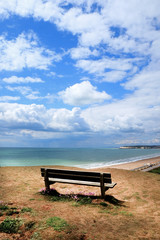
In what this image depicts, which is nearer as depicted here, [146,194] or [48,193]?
[48,193]

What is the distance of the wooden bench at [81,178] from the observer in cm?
602

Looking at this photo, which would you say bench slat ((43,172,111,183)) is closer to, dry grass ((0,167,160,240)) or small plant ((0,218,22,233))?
dry grass ((0,167,160,240))

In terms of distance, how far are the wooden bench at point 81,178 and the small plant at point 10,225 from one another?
2788mm

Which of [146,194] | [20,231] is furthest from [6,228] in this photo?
[146,194]

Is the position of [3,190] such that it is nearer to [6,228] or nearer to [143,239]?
[6,228]

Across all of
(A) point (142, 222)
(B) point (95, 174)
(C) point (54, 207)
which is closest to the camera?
(A) point (142, 222)

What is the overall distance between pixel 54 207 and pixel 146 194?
14.7 feet

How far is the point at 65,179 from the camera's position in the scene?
6.68 metres

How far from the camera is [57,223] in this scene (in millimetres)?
3904

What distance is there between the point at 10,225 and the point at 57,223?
1074 millimetres

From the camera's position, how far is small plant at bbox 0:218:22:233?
11.5ft

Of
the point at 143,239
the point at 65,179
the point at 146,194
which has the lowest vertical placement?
the point at 146,194

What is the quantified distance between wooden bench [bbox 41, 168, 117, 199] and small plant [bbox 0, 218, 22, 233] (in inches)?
110

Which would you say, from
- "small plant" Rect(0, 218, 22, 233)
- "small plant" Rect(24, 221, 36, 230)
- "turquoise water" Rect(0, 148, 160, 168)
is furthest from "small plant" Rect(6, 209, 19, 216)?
"turquoise water" Rect(0, 148, 160, 168)
